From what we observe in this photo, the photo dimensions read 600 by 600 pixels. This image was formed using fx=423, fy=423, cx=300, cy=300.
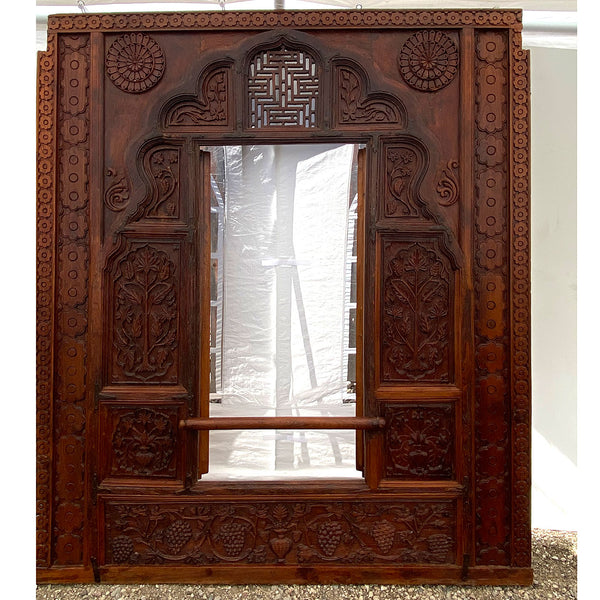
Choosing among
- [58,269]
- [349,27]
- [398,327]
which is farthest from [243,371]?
[349,27]

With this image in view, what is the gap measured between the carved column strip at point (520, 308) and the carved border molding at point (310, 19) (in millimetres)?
141

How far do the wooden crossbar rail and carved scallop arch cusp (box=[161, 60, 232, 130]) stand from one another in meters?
1.14

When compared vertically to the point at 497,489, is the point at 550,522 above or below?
below

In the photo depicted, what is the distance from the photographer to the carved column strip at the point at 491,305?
1.64 metres

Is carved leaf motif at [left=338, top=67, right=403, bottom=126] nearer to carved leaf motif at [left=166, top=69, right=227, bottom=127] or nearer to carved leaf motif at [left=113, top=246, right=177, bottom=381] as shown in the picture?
carved leaf motif at [left=166, top=69, right=227, bottom=127]

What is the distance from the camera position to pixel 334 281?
183 centimetres

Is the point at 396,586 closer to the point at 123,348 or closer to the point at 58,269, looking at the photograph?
the point at 123,348

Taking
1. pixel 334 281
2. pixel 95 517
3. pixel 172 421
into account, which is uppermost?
pixel 334 281

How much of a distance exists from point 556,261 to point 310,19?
1.67 meters

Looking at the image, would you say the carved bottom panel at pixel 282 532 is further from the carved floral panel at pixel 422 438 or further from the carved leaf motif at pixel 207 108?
the carved leaf motif at pixel 207 108

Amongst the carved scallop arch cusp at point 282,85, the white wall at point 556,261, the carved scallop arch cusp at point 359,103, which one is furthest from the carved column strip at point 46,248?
the white wall at point 556,261

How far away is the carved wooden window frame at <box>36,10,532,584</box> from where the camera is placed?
163 cm
